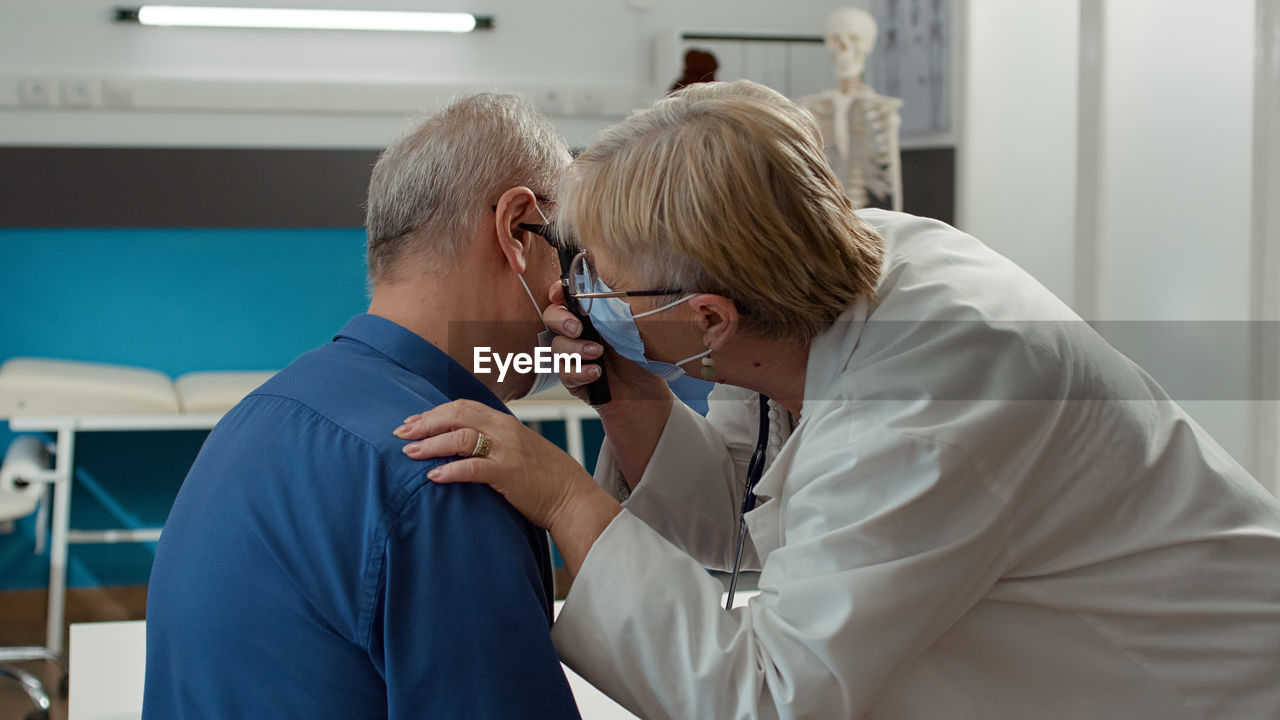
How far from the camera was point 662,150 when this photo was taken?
1145 mm

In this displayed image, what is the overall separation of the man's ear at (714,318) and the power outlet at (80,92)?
3425 millimetres

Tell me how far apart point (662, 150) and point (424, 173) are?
0.28 m

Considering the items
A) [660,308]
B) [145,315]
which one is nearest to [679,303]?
[660,308]

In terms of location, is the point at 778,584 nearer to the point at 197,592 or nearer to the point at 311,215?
the point at 197,592

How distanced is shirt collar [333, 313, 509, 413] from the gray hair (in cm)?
9

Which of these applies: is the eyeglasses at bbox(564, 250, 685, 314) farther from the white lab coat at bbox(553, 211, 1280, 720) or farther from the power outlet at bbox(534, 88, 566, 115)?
the power outlet at bbox(534, 88, 566, 115)

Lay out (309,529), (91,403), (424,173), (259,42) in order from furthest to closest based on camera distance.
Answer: (259,42) → (91,403) → (424,173) → (309,529)

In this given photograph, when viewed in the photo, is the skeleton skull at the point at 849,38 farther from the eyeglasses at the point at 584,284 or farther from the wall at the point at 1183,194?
the eyeglasses at the point at 584,284

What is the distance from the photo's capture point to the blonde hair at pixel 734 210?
111cm

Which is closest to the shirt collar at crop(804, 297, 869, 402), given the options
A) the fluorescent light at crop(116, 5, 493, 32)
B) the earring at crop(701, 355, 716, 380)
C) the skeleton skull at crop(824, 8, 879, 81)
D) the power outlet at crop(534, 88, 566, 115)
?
the earring at crop(701, 355, 716, 380)

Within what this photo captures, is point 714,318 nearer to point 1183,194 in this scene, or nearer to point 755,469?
point 755,469

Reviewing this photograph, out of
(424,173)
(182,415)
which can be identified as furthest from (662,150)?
(182,415)

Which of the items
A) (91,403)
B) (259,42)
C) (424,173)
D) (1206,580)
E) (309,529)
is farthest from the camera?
(259,42)

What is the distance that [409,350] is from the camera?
120 cm
